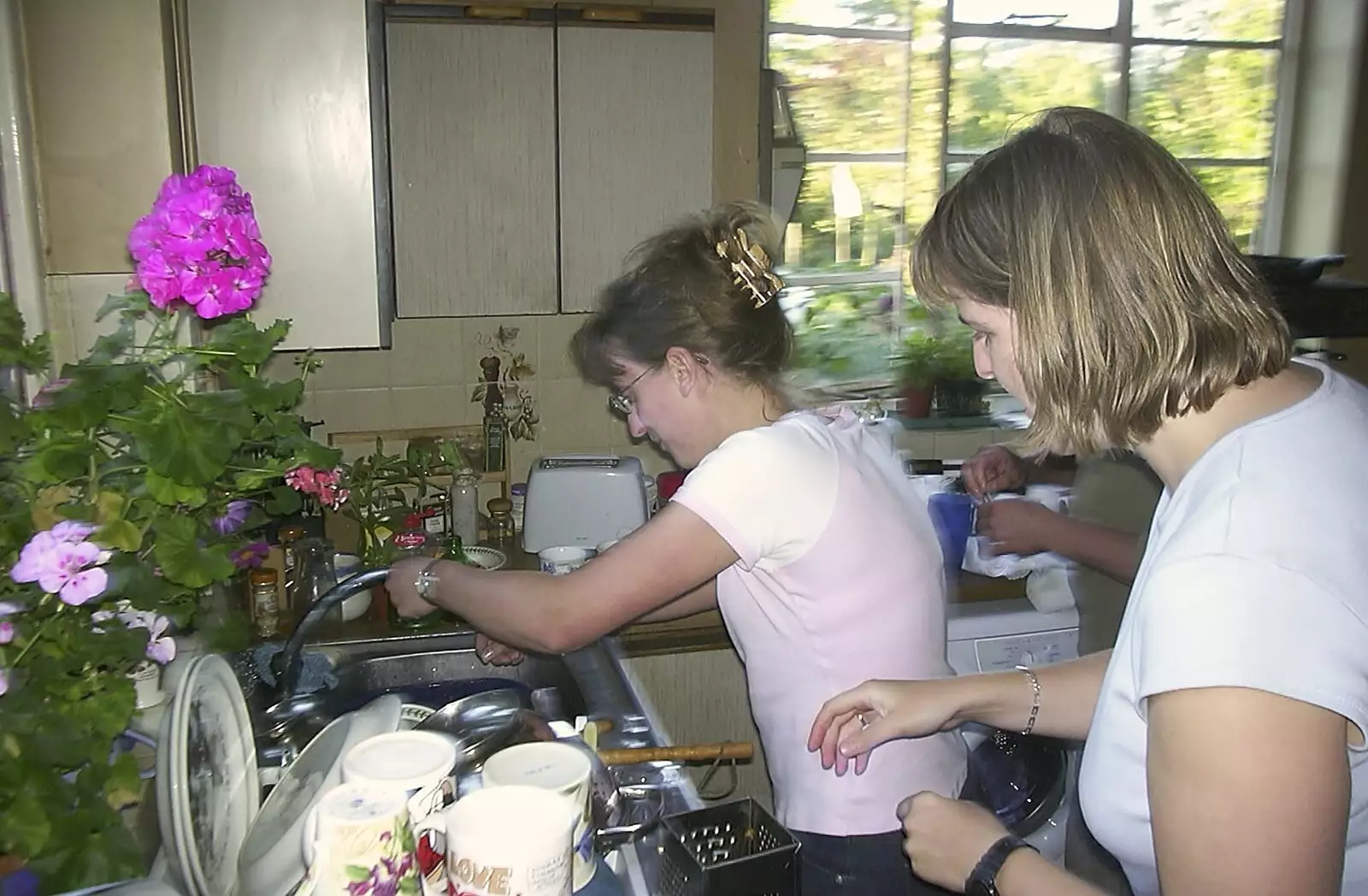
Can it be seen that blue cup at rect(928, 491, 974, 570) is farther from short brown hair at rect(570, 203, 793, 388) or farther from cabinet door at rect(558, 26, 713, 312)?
short brown hair at rect(570, 203, 793, 388)

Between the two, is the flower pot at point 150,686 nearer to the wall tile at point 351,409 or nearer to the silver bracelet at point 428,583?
the silver bracelet at point 428,583

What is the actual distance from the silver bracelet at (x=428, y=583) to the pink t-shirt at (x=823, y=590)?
1.24 ft

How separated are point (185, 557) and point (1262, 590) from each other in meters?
0.70

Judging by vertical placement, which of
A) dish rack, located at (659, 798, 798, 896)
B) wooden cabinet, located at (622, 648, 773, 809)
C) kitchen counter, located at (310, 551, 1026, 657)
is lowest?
wooden cabinet, located at (622, 648, 773, 809)

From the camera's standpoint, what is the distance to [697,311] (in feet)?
4.33

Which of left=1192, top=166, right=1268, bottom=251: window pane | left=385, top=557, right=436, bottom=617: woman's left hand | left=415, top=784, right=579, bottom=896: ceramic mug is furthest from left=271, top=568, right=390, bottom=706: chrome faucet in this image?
left=1192, top=166, right=1268, bottom=251: window pane

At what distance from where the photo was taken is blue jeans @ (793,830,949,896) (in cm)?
129

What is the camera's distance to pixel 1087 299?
31.0 inches

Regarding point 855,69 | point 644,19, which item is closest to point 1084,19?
point 855,69

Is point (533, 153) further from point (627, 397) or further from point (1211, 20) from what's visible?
point (1211, 20)

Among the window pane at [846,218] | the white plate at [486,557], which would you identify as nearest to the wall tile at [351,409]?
the white plate at [486,557]

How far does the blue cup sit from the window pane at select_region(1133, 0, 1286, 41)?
1668 millimetres

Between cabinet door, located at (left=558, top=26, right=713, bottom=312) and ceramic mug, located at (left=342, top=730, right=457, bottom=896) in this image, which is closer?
ceramic mug, located at (left=342, top=730, right=457, bottom=896)

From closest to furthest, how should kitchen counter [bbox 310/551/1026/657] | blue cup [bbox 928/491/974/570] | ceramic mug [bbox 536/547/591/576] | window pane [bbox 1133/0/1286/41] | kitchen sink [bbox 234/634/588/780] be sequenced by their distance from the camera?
kitchen sink [bbox 234/634/588/780], ceramic mug [bbox 536/547/591/576], kitchen counter [bbox 310/551/1026/657], blue cup [bbox 928/491/974/570], window pane [bbox 1133/0/1286/41]
